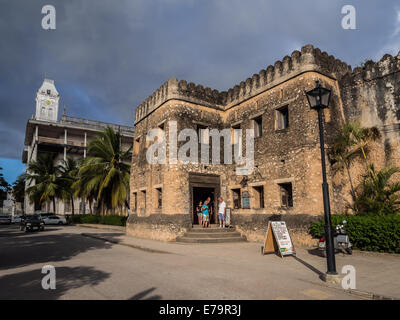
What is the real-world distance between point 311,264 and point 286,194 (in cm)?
503

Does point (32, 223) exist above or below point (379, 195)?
below

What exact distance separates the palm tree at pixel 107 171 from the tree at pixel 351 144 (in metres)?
18.0

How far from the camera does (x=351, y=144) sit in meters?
11.8

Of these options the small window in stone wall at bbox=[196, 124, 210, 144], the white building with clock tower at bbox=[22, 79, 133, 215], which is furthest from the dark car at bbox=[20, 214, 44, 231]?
the small window in stone wall at bbox=[196, 124, 210, 144]

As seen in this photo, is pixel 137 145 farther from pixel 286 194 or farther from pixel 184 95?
pixel 286 194

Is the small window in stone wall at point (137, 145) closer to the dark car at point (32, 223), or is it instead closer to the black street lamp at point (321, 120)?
the dark car at point (32, 223)

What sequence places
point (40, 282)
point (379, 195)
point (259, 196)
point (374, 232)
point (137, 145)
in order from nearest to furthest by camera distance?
1. point (40, 282)
2. point (374, 232)
3. point (379, 195)
4. point (259, 196)
5. point (137, 145)

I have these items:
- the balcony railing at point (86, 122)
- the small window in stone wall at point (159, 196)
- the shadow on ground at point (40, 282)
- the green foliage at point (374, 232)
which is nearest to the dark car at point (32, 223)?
the small window in stone wall at point (159, 196)

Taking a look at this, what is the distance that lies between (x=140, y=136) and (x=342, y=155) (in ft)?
40.6

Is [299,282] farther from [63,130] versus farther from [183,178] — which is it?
[63,130]

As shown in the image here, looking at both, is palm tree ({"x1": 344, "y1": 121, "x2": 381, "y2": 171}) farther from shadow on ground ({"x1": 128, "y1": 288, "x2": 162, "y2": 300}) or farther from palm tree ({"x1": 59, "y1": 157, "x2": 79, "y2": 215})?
palm tree ({"x1": 59, "y1": 157, "x2": 79, "y2": 215})

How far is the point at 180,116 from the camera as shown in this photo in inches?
610

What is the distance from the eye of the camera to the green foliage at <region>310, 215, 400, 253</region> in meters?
9.01

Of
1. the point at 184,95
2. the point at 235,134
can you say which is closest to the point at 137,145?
the point at 184,95
